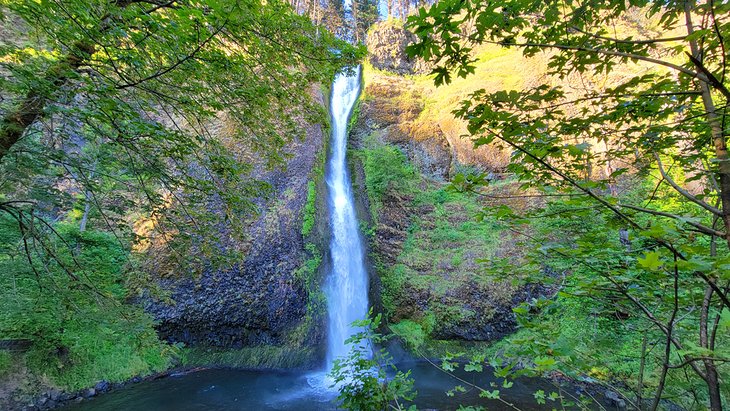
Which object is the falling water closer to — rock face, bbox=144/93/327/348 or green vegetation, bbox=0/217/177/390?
rock face, bbox=144/93/327/348

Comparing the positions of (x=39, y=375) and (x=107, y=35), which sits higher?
(x=107, y=35)

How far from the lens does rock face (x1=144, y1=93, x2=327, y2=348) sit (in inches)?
368

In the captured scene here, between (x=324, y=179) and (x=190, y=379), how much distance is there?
819 centimetres

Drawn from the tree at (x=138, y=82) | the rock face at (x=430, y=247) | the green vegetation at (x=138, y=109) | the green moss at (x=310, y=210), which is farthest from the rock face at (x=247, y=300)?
the tree at (x=138, y=82)

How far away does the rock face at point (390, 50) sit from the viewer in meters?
20.4

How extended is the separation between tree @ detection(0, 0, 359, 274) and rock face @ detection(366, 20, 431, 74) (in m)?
18.2

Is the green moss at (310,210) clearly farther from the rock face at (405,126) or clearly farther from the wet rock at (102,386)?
the wet rock at (102,386)

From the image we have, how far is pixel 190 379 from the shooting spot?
8.34 m

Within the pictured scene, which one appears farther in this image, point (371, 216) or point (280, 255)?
point (371, 216)

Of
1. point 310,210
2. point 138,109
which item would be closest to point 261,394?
point 310,210

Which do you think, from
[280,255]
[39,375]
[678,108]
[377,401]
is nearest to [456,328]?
[280,255]

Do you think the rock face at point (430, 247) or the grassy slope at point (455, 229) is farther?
the rock face at point (430, 247)

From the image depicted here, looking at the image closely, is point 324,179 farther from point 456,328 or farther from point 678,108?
point 678,108

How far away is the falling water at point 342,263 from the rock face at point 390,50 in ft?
24.7
